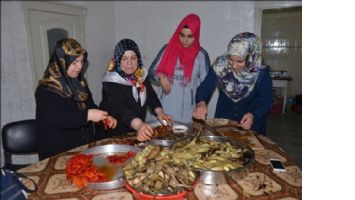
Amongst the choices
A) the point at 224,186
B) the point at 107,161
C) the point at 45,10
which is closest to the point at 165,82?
the point at 107,161

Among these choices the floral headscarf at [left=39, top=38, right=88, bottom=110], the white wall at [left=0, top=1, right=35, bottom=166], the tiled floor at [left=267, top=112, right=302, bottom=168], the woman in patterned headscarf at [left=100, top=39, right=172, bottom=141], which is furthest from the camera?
the tiled floor at [left=267, top=112, right=302, bottom=168]

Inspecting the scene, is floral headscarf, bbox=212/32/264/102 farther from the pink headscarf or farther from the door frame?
the door frame

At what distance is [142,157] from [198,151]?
315mm

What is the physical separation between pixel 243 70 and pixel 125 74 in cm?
99

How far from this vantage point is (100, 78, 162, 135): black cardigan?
6.22 ft

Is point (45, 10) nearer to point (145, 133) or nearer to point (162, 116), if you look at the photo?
point (162, 116)

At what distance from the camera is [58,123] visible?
173cm

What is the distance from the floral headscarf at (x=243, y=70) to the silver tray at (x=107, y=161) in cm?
114

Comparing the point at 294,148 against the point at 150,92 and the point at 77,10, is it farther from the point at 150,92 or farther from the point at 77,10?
the point at 77,10

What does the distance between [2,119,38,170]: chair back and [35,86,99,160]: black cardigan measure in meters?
0.29

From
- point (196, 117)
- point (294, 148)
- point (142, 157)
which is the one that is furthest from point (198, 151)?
point (294, 148)

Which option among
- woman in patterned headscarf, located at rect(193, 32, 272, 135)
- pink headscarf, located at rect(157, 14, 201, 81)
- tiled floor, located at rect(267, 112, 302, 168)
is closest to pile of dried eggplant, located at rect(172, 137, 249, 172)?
woman in patterned headscarf, located at rect(193, 32, 272, 135)

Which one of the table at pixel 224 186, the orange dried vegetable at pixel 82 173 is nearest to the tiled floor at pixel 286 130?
the table at pixel 224 186

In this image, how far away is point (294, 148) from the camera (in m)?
4.32
